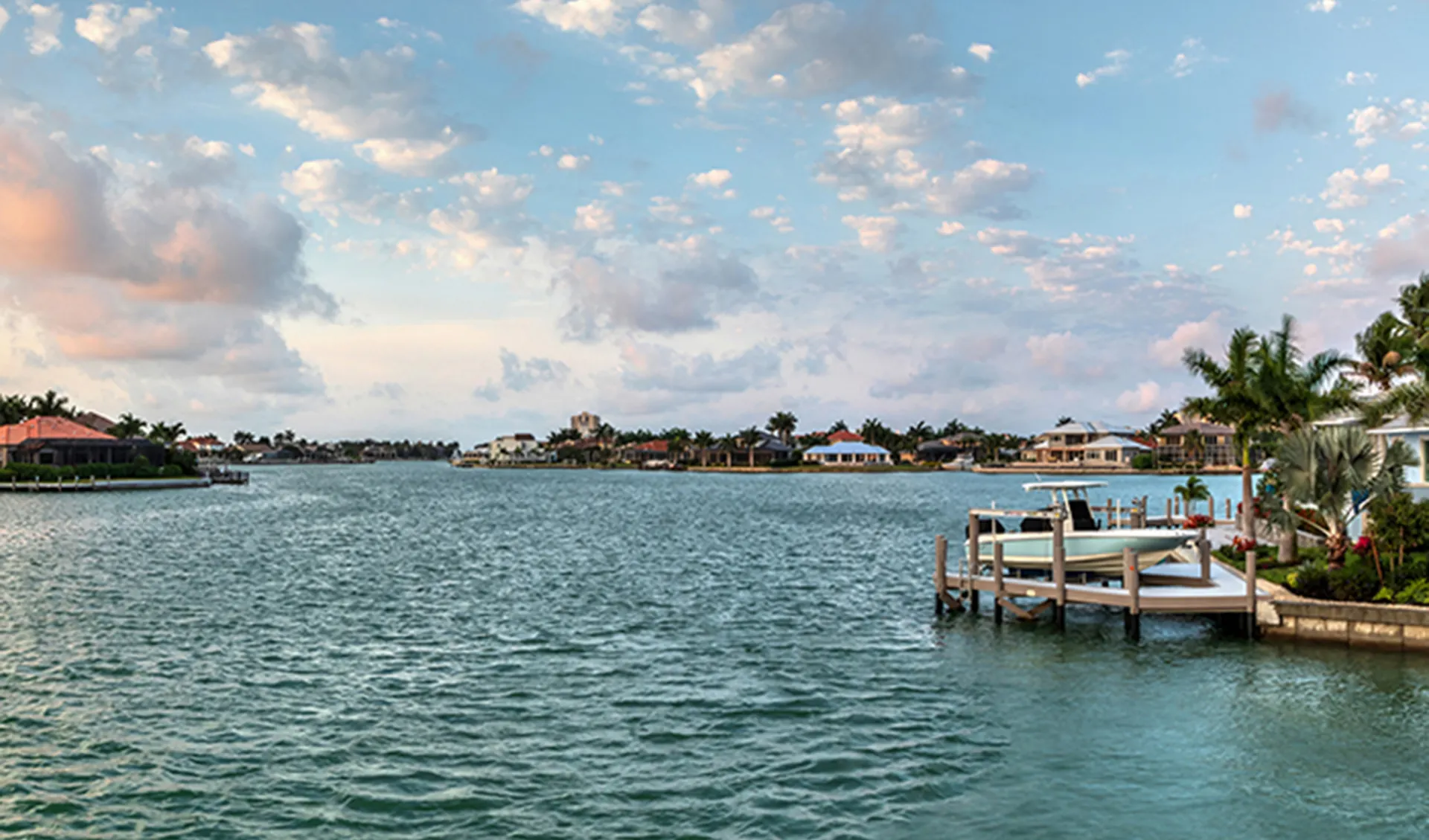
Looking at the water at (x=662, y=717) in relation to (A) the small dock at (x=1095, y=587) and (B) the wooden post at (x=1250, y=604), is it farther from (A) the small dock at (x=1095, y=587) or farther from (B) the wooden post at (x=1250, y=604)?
(A) the small dock at (x=1095, y=587)

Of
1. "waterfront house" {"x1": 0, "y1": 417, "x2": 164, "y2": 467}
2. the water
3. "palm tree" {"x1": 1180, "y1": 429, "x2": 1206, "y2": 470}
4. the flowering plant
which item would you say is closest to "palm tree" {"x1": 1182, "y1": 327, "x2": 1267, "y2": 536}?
the flowering plant

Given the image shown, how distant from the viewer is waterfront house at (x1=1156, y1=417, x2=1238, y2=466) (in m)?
181

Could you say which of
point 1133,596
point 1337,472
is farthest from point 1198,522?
point 1133,596

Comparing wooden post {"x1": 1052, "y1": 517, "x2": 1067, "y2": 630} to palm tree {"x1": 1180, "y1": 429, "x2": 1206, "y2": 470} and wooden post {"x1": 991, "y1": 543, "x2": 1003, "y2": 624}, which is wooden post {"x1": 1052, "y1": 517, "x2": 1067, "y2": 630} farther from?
palm tree {"x1": 1180, "y1": 429, "x2": 1206, "y2": 470}

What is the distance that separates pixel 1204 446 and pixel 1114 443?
53.5 ft

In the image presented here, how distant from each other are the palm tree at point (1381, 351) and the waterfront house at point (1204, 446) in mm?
141318

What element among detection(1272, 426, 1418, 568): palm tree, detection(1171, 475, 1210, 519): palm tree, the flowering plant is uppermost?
detection(1272, 426, 1418, 568): palm tree

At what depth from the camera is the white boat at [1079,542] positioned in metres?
28.8

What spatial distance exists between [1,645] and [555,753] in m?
19.3

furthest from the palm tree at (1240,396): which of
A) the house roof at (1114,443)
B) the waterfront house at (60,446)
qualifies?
the house roof at (1114,443)

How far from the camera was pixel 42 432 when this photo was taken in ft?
424

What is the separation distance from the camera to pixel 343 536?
63.3m

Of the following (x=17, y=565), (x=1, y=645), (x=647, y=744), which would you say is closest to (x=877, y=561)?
(x=647, y=744)

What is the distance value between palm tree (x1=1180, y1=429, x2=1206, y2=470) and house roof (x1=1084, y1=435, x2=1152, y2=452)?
25.8 feet
